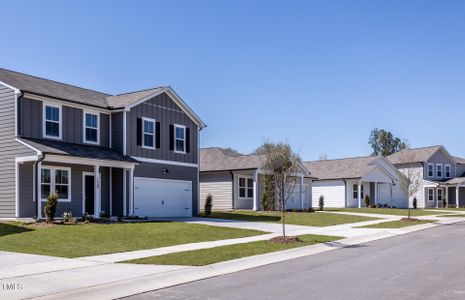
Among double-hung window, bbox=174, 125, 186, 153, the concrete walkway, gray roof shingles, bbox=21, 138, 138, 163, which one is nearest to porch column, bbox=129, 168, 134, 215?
gray roof shingles, bbox=21, 138, 138, 163

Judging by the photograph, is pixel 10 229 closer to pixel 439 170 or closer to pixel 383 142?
pixel 439 170

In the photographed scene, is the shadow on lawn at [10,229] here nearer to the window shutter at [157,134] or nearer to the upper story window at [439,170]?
the window shutter at [157,134]

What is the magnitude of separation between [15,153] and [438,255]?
1809 centimetres

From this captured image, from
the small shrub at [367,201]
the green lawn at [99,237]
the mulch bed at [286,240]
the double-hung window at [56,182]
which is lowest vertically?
the small shrub at [367,201]

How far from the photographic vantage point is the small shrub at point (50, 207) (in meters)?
22.7

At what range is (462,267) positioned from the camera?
12828mm

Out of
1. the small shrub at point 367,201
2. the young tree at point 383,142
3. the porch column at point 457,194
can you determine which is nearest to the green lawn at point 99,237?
the small shrub at point 367,201

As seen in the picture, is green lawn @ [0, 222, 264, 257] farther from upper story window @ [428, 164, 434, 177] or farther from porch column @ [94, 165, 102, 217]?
upper story window @ [428, 164, 434, 177]

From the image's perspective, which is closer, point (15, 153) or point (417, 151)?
point (15, 153)

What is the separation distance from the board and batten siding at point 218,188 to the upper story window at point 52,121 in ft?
51.6

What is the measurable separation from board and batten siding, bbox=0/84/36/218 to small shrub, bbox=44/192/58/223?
2098 millimetres

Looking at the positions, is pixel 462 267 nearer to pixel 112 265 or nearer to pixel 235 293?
pixel 235 293

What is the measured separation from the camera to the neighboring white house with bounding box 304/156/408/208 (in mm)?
51125

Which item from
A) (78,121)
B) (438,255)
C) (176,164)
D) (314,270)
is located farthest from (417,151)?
(314,270)
